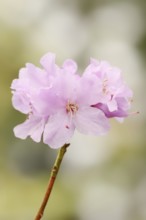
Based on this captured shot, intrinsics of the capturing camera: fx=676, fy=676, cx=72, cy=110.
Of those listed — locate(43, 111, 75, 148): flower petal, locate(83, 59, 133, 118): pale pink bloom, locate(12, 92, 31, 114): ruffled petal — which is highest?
locate(83, 59, 133, 118): pale pink bloom

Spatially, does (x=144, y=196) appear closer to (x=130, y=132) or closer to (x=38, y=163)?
(x=130, y=132)

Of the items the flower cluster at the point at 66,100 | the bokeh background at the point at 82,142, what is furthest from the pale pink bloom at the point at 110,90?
the bokeh background at the point at 82,142

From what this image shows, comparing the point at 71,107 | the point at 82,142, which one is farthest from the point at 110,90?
the point at 82,142

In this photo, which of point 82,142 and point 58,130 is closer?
point 58,130

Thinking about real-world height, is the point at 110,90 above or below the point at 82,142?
below

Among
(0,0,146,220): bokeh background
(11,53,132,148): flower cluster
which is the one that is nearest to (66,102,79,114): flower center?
(11,53,132,148): flower cluster

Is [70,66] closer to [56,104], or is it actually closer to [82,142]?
[56,104]

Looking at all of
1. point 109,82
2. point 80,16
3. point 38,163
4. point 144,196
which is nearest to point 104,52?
point 80,16

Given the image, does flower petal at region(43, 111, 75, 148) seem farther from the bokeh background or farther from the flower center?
the bokeh background
